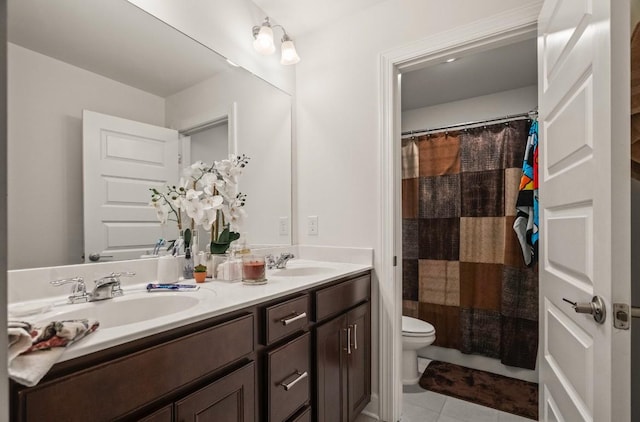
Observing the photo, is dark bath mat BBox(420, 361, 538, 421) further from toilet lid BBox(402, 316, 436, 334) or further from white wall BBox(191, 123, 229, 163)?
white wall BBox(191, 123, 229, 163)

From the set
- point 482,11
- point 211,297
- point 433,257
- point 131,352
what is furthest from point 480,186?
point 131,352

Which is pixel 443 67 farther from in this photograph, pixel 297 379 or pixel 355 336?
pixel 297 379

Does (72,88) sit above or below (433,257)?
above

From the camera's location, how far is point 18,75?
101 cm

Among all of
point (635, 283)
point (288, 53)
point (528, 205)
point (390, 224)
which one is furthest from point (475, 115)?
point (635, 283)

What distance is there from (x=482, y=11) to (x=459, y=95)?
1.28m

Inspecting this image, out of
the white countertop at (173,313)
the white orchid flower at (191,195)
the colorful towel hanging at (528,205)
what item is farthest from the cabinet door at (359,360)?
the colorful towel hanging at (528,205)

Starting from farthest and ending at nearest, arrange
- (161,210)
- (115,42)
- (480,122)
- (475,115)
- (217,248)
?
(475,115), (480,122), (217,248), (161,210), (115,42)

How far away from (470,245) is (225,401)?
2255mm

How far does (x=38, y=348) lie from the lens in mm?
592

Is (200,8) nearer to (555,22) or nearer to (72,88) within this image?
(72,88)

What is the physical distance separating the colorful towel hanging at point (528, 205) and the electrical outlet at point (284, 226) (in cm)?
165

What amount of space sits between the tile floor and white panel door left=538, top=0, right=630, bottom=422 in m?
0.67

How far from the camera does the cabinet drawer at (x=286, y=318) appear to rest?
1.09 meters
